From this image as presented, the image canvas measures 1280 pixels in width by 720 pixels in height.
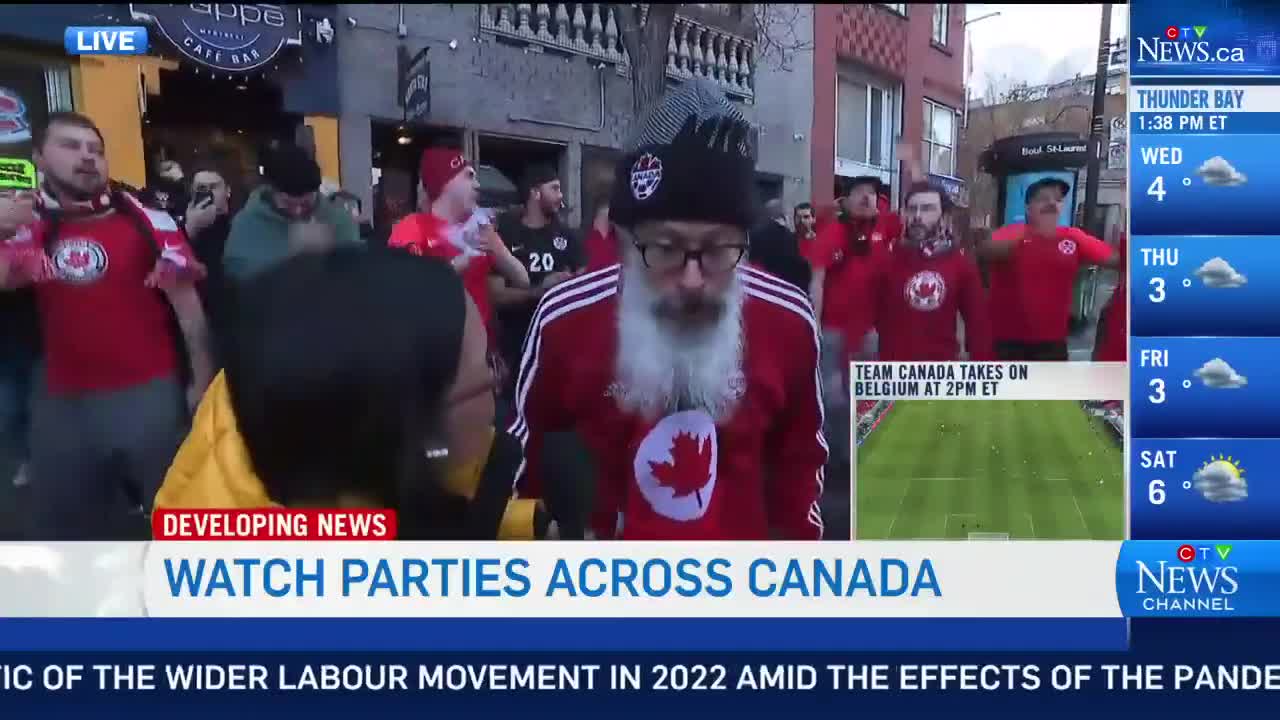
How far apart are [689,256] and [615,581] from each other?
0.65 metres

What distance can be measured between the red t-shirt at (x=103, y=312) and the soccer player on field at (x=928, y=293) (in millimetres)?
1400

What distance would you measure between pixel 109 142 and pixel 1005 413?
5.87ft

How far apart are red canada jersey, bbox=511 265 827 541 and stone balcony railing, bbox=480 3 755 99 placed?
1.36 feet

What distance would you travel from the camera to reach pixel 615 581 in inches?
81.2

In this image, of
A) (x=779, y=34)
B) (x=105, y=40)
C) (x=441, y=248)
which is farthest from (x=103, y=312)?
(x=779, y=34)

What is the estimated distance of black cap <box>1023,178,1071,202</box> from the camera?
2033 mm

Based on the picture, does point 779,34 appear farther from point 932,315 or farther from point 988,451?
point 988,451

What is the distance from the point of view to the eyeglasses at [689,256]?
2057 mm

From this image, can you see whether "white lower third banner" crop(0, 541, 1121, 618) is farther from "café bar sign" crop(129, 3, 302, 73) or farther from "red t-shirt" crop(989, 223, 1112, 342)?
"café bar sign" crop(129, 3, 302, 73)

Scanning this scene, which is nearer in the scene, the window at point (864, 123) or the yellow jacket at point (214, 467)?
the yellow jacket at point (214, 467)

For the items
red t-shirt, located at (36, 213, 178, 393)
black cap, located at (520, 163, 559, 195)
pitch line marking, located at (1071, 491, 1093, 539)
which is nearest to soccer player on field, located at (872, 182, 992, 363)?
pitch line marking, located at (1071, 491, 1093, 539)

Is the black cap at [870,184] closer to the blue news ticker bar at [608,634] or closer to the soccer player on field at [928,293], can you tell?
the soccer player on field at [928,293]

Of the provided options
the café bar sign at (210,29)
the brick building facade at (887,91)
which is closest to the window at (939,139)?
the brick building facade at (887,91)
